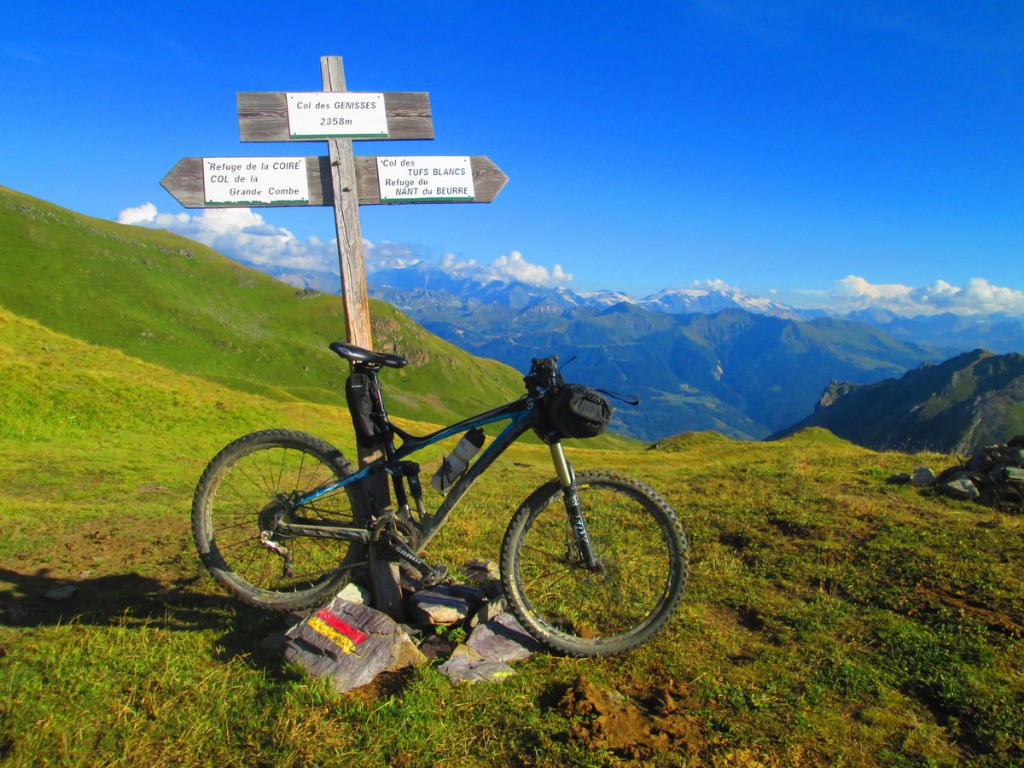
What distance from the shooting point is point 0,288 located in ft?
388

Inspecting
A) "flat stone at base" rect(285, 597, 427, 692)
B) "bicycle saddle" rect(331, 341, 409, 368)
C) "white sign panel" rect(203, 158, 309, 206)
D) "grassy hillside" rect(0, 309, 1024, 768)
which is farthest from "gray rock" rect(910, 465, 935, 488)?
"white sign panel" rect(203, 158, 309, 206)

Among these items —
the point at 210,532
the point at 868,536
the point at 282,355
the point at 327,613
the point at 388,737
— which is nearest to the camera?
the point at 388,737

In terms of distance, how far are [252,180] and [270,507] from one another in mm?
3319

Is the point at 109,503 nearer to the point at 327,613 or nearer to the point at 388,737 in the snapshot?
the point at 327,613

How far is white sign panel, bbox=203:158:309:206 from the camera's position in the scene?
5.84m

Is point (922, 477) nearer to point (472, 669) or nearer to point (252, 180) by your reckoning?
point (472, 669)

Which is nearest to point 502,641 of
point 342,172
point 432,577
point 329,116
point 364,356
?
point 432,577

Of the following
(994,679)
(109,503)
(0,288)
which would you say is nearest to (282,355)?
(0,288)

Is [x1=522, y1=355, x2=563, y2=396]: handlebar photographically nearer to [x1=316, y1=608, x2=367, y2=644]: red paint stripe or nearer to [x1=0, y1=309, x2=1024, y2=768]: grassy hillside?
[x1=0, y1=309, x2=1024, y2=768]: grassy hillside

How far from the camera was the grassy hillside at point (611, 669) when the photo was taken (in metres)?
3.93

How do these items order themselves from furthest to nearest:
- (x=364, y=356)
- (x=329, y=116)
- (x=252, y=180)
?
(x=329, y=116)
(x=252, y=180)
(x=364, y=356)

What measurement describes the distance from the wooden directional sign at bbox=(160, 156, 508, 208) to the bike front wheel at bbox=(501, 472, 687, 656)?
11.2 feet

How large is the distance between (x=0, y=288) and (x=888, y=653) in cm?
15815

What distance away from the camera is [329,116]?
5.99 meters
